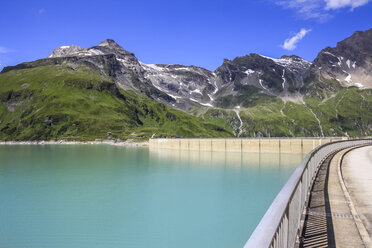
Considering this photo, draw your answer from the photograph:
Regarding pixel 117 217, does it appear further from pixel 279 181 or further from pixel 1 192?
pixel 279 181

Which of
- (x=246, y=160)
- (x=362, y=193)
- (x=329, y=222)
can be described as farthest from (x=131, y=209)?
(x=246, y=160)

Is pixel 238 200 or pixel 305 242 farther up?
pixel 305 242

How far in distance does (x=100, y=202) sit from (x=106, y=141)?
6286 inches

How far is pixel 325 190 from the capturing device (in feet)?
52.8

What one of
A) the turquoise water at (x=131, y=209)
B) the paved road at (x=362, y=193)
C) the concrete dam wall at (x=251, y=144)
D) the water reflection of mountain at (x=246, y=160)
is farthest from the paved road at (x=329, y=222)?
the concrete dam wall at (x=251, y=144)

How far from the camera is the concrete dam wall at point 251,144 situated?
333 feet

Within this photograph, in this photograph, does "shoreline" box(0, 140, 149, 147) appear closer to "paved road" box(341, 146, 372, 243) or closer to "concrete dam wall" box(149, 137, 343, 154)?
"concrete dam wall" box(149, 137, 343, 154)

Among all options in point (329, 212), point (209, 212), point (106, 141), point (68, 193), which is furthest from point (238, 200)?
point (106, 141)

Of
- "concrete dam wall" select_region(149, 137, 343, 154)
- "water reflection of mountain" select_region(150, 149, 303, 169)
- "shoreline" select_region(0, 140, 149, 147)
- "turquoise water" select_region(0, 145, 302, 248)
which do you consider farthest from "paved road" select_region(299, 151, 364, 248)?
"shoreline" select_region(0, 140, 149, 147)

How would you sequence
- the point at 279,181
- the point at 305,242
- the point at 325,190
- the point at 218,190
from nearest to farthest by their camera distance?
1. the point at 305,242
2. the point at 325,190
3. the point at 218,190
4. the point at 279,181

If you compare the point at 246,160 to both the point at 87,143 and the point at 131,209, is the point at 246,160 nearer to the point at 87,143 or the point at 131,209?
the point at 131,209

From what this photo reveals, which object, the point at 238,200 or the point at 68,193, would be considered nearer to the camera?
the point at 238,200

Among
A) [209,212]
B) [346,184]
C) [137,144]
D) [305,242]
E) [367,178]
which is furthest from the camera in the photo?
[137,144]

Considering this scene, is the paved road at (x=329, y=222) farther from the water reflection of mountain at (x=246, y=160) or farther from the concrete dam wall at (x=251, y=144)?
the concrete dam wall at (x=251, y=144)
